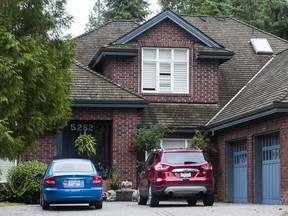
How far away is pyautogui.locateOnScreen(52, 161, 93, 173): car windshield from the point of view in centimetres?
2132

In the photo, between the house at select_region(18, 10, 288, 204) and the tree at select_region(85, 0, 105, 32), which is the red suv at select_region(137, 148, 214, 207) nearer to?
the house at select_region(18, 10, 288, 204)

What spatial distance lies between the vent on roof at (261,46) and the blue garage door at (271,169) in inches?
398

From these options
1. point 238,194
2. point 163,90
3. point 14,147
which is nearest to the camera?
point 14,147

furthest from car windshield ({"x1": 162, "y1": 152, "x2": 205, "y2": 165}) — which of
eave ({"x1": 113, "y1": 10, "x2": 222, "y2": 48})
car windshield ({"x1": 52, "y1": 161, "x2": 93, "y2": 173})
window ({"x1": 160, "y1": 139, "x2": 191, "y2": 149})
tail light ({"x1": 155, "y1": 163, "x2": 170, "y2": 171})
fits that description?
eave ({"x1": 113, "y1": 10, "x2": 222, "y2": 48})

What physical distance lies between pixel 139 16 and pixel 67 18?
34504 millimetres

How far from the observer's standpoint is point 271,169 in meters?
25.0

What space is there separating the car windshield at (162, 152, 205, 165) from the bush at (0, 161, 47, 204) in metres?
5.13

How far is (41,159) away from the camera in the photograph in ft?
95.2

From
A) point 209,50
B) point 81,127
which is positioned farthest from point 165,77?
point 81,127

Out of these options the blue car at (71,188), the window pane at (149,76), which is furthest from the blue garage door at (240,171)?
the blue car at (71,188)

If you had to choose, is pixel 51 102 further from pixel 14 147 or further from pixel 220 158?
pixel 220 158

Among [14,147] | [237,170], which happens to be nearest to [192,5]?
[237,170]

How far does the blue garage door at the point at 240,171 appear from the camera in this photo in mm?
27594

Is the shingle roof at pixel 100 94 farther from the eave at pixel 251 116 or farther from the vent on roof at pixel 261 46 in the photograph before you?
the vent on roof at pixel 261 46
